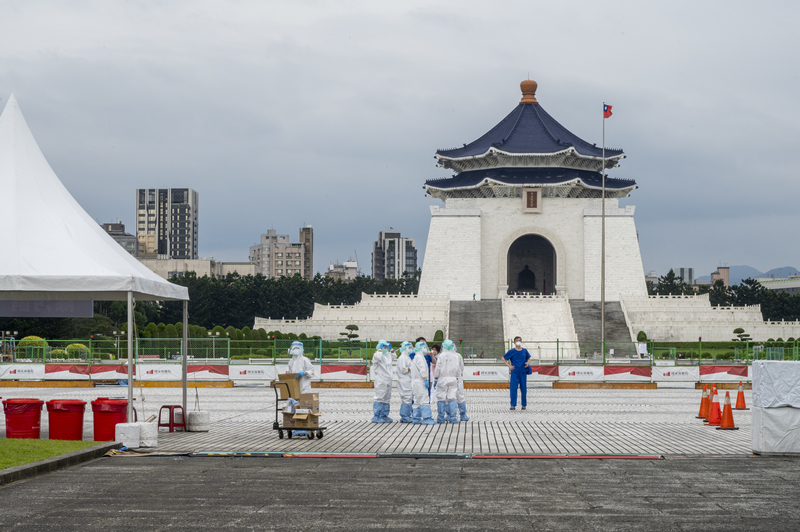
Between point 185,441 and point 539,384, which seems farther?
point 539,384

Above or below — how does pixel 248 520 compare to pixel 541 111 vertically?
below

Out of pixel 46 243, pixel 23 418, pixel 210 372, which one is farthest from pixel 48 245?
pixel 210 372

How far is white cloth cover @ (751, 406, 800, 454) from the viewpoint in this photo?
1056 cm

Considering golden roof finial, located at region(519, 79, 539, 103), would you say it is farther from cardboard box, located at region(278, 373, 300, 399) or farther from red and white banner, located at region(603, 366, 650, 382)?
cardboard box, located at region(278, 373, 300, 399)

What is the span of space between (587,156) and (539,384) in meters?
33.2

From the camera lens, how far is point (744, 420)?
49.4ft

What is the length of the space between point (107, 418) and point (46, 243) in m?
2.50

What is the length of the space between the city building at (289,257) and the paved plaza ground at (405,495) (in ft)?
447

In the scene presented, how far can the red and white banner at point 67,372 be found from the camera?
1009 inches

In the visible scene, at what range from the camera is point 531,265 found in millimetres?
64812

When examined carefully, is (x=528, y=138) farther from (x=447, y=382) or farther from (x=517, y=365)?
(x=447, y=382)

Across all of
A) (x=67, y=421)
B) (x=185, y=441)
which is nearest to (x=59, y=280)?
(x=67, y=421)

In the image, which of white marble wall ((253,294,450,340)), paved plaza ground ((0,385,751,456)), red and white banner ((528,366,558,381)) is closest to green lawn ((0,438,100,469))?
paved plaza ground ((0,385,751,456))

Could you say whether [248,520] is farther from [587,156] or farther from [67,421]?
[587,156]
